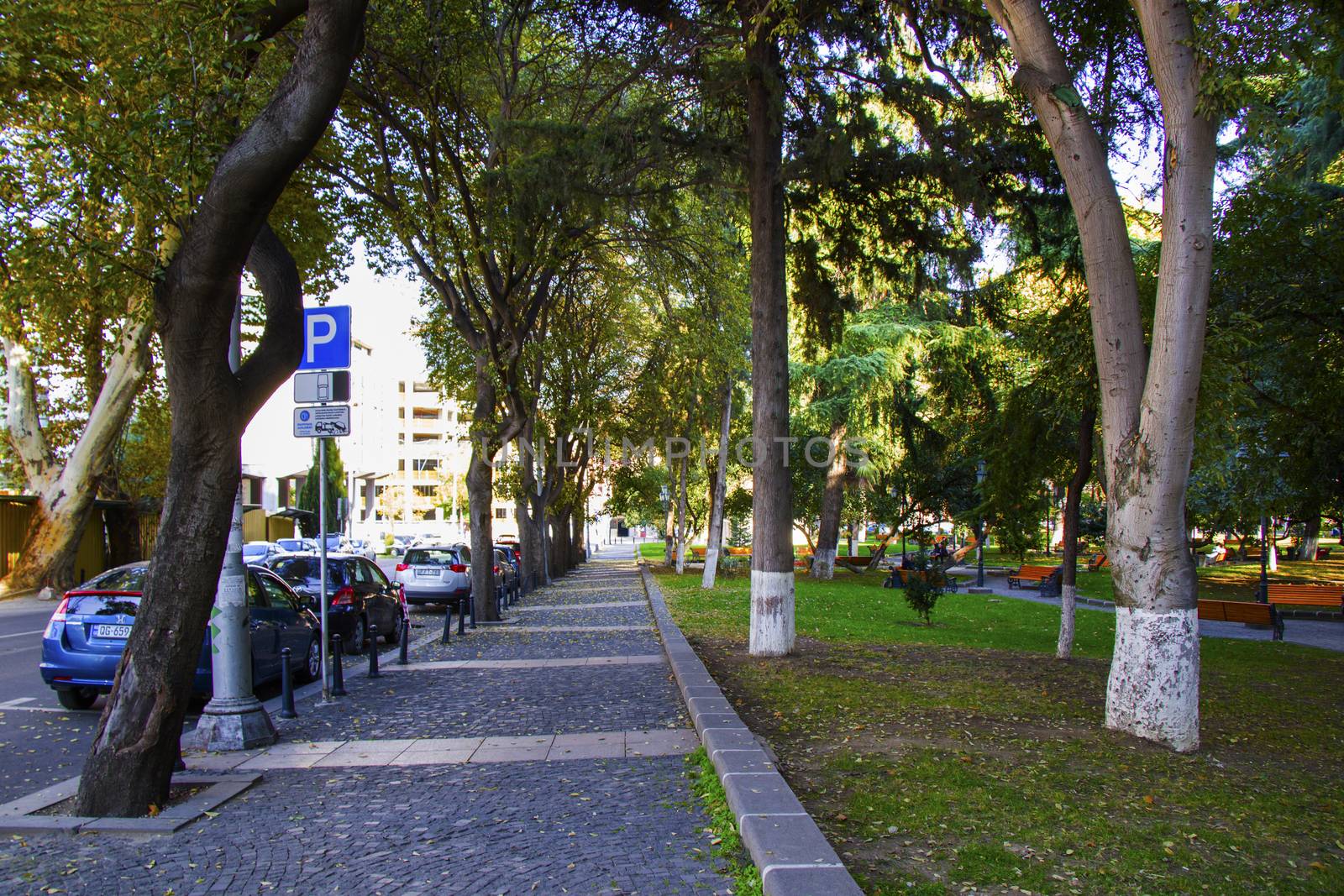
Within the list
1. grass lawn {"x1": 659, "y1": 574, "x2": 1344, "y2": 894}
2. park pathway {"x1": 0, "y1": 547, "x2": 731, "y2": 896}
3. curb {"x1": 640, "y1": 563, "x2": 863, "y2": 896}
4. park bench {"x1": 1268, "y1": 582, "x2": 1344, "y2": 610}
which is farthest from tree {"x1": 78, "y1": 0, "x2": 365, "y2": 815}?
park bench {"x1": 1268, "y1": 582, "x2": 1344, "y2": 610}

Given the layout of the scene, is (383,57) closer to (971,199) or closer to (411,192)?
(411,192)

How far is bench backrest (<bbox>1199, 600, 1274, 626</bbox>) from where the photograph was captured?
18844 mm

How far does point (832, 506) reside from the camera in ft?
109

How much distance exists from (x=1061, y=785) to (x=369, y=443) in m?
84.2

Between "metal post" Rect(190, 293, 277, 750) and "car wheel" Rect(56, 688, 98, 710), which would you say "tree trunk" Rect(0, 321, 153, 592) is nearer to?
"car wheel" Rect(56, 688, 98, 710)

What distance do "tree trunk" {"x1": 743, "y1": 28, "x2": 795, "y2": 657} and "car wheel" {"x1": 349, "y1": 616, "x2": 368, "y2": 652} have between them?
598cm

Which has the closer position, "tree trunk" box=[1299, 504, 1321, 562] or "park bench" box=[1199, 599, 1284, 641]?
"park bench" box=[1199, 599, 1284, 641]

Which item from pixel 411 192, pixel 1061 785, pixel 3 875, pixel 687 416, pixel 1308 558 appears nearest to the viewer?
pixel 3 875

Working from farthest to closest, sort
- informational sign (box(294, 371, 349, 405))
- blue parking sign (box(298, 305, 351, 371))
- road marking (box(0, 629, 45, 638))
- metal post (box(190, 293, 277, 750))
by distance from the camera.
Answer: road marking (box(0, 629, 45, 638)), blue parking sign (box(298, 305, 351, 371)), informational sign (box(294, 371, 349, 405)), metal post (box(190, 293, 277, 750))

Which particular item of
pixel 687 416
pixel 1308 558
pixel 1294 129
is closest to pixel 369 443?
pixel 687 416

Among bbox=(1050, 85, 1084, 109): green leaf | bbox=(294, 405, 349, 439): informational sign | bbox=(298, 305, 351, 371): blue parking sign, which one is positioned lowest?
bbox=(294, 405, 349, 439): informational sign

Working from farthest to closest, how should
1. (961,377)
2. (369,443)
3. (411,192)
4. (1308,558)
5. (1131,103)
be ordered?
(369,443) < (1308,558) < (961,377) < (411,192) < (1131,103)

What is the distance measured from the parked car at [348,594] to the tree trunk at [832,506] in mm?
19160

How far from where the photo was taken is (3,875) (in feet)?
15.3
